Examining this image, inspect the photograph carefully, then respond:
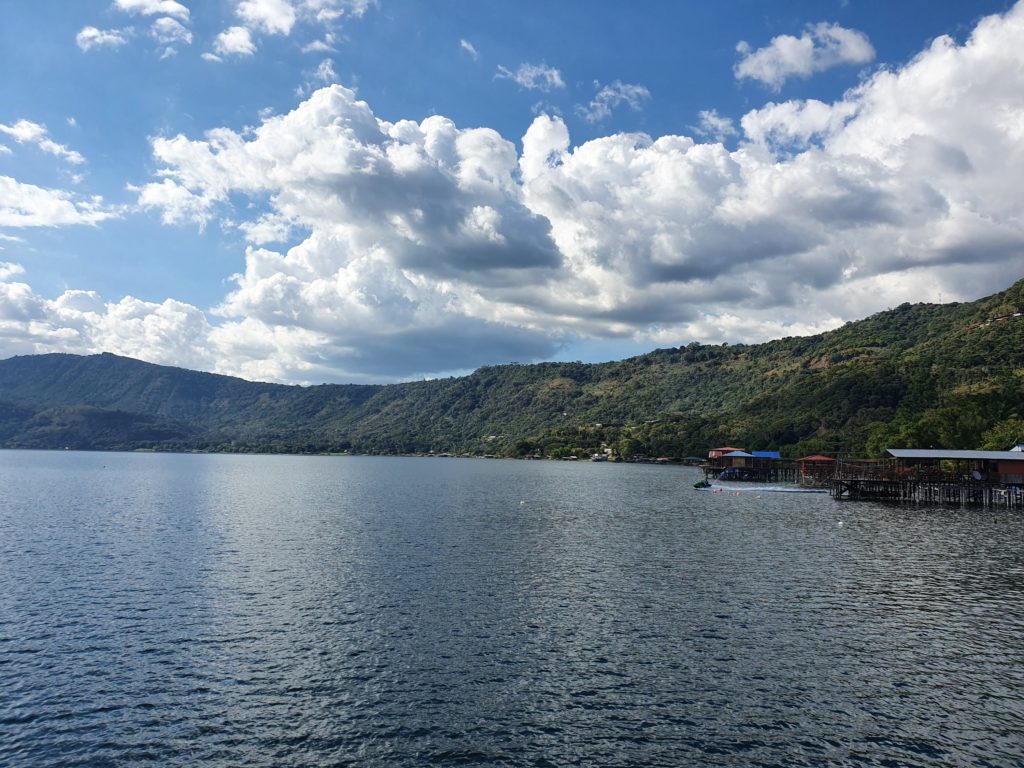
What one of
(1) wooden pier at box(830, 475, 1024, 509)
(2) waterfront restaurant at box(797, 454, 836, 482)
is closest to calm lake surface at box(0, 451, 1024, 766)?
(1) wooden pier at box(830, 475, 1024, 509)

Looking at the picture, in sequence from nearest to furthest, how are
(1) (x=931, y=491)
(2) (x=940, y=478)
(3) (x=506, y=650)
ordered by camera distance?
(3) (x=506, y=650), (2) (x=940, y=478), (1) (x=931, y=491)

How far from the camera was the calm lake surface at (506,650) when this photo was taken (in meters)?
21.4

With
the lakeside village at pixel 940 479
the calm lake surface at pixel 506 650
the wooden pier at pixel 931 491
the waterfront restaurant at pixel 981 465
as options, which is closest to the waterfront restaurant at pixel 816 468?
the lakeside village at pixel 940 479

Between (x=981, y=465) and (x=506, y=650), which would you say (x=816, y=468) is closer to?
(x=981, y=465)

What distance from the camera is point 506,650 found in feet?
96.6

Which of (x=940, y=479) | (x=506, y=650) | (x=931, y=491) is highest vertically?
(x=940, y=479)

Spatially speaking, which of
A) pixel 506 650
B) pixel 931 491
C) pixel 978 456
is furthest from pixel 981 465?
pixel 506 650

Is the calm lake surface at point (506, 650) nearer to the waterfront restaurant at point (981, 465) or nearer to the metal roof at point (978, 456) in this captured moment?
the metal roof at point (978, 456)

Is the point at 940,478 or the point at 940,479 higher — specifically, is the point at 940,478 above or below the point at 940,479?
above

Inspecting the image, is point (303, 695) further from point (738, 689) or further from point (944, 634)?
point (944, 634)

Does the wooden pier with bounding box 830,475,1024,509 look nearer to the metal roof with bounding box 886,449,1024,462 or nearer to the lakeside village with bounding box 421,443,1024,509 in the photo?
the lakeside village with bounding box 421,443,1024,509

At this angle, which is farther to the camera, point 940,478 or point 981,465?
point 981,465

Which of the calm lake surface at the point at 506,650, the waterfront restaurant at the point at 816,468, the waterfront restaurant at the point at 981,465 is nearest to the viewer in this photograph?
the calm lake surface at the point at 506,650

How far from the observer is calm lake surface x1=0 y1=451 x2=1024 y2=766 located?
70.1 feet
